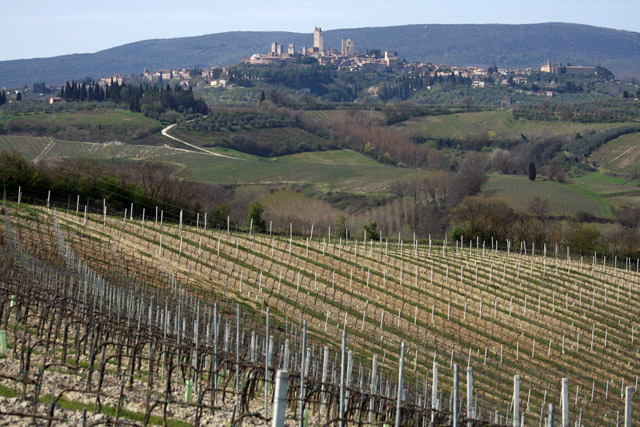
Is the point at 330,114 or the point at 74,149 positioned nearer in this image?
the point at 74,149

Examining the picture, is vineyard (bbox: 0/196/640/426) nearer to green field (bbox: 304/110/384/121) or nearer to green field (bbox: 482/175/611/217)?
green field (bbox: 482/175/611/217)

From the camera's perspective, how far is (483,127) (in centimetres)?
19012

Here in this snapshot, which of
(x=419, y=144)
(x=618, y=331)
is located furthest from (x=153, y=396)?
(x=419, y=144)

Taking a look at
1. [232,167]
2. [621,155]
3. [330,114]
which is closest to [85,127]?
[232,167]

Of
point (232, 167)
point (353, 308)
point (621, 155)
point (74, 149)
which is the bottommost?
point (621, 155)

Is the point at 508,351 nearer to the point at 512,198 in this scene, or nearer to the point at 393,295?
the point at 393,295

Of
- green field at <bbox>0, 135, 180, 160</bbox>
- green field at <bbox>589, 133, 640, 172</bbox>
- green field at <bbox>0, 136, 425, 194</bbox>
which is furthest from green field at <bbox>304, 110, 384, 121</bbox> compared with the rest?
green field at <bbox>0, 135, 180, 160</bbox>

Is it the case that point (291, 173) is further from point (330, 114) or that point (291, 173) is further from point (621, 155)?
point (330, 114)

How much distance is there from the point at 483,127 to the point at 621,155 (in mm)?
50963

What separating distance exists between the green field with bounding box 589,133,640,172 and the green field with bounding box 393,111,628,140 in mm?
17795

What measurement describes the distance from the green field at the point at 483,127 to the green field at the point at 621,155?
1780cm

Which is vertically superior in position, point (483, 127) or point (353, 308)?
point (353, 308)

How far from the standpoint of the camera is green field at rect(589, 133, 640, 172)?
446 ft

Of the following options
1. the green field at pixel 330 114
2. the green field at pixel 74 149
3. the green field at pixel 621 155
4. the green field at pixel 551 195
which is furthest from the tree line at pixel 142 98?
the green field at pixel 621 155
